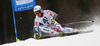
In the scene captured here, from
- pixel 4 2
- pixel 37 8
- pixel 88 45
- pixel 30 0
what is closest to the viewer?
pixel 88 45

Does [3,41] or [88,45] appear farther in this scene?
[3,41]

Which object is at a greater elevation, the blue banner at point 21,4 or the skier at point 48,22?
the blue banner at point 21,4

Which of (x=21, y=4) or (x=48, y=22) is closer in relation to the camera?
(x=48, y=22)

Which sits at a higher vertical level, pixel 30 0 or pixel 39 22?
pixel 30 0

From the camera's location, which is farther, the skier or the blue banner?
the blue banner

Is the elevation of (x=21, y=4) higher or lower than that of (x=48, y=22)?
higher

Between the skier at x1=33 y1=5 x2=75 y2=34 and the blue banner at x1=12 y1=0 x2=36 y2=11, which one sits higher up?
the blue banner at x1=12 y1=0 x2=36 y2=11

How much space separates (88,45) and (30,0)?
4163 millimetres

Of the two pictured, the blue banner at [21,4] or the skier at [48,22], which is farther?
the blue banner at [21,4]

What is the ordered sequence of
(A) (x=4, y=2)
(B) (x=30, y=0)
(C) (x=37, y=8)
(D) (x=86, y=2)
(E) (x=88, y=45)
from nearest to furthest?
(E) (x=88, y=45) → (C) (x=37, y=8) → (B) (x=30, y=0) → (A) (x=4, y=2) → (D) (x=86, y=2)

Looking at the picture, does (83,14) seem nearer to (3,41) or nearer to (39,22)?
(3,41)

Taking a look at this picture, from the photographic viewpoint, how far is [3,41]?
12.3 meters

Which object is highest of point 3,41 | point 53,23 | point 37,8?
point 37,8

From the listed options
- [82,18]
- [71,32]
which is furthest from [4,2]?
[71,32]
